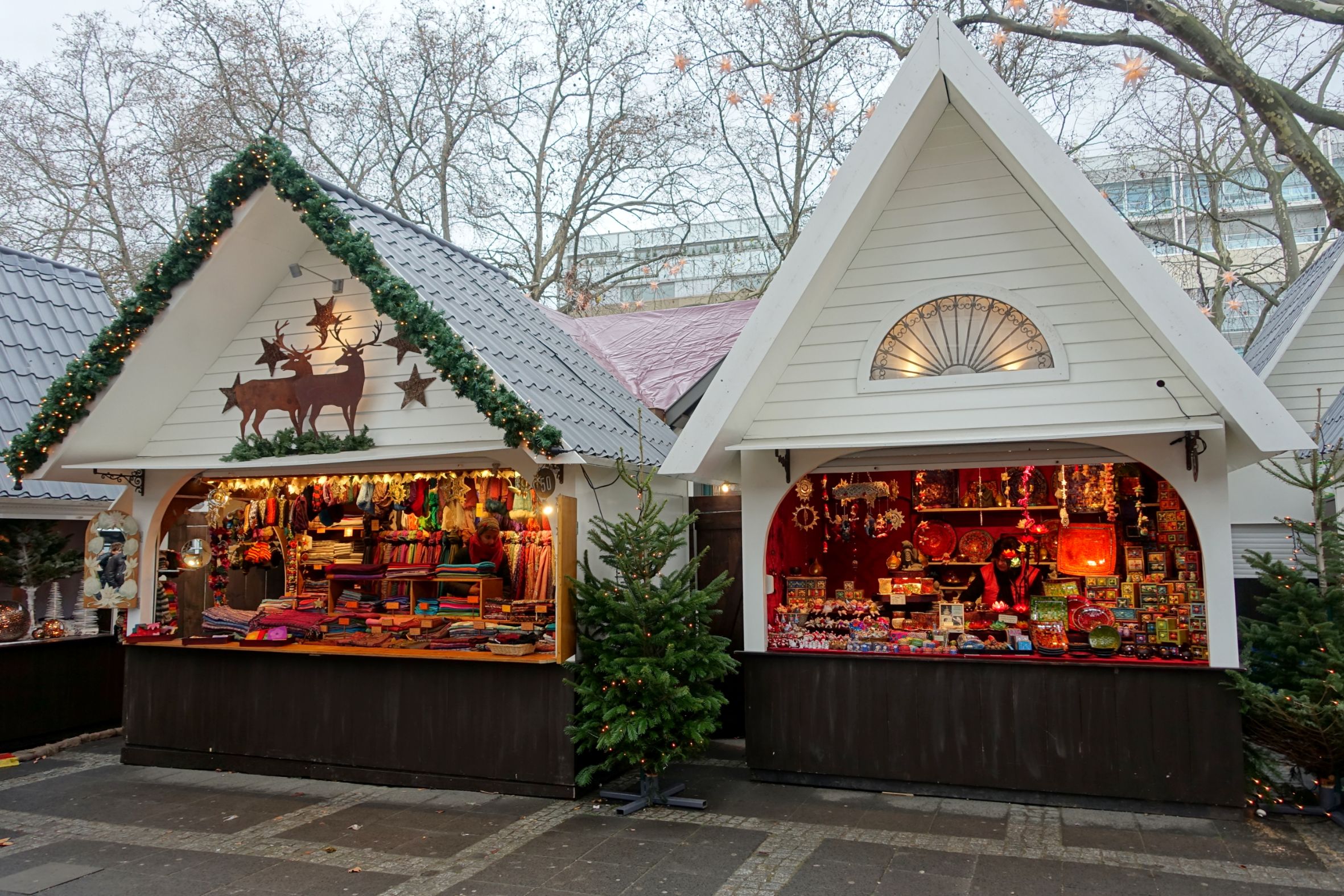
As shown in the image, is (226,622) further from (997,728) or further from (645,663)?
(997,728)

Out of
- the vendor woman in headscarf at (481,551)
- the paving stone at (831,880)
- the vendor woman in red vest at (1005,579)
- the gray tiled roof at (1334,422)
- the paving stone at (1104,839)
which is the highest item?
the gray tiled roof at (1334,422)

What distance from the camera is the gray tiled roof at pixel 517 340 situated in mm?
7531

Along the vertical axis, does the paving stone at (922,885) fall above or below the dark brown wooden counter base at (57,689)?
below

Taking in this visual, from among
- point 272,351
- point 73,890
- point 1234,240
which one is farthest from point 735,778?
point 1234,240

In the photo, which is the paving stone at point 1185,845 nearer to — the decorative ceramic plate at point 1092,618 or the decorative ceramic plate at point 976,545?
the decorative ceramic plate at point 1092,618

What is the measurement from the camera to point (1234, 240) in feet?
153

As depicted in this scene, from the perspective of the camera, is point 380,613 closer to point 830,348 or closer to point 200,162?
point 830,348

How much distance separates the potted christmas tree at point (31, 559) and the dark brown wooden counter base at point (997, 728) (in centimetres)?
761

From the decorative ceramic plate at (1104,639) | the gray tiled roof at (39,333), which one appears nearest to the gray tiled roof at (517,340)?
the decorative ceramic plate at (1104,639)

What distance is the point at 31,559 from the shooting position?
9727mm

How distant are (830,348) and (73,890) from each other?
21.2ft

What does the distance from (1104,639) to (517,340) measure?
5.78m

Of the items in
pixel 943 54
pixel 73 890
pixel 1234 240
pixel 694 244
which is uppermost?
pixel 1234 240

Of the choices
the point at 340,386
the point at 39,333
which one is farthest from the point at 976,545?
the point at 39,333
